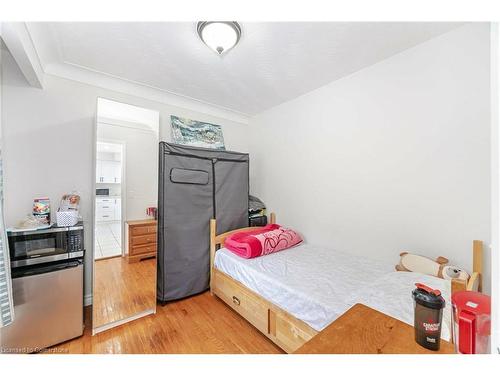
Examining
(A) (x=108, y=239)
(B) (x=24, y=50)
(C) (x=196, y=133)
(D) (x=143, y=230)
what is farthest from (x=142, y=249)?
(B) (x=24, y=50)

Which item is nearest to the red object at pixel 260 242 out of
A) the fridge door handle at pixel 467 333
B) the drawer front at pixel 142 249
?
the drawer front at pixel 142 249

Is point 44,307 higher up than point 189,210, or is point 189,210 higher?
point 189,210

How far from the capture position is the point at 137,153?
2160 millimetres

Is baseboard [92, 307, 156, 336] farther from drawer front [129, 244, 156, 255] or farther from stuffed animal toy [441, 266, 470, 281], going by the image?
stuffed animal toy [441, 266, 470, 281]

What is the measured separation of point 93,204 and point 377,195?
9.12 ft

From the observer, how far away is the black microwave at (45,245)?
4.98 feet

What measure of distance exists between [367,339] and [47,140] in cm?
279

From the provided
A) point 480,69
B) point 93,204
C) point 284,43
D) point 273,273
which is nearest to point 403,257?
point 273,273

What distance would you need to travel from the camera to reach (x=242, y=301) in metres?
1.88

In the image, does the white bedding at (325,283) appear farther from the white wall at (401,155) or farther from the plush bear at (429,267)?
the white wall at (401,155)

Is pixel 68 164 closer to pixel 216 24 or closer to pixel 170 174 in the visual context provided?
pixel 170 174

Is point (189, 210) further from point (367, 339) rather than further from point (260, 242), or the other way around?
point (367, 339)

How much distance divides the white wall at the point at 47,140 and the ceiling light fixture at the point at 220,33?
1398mm
